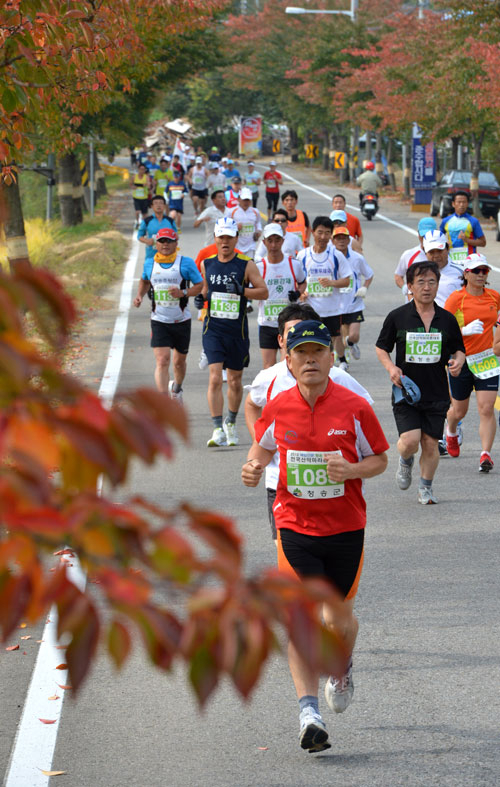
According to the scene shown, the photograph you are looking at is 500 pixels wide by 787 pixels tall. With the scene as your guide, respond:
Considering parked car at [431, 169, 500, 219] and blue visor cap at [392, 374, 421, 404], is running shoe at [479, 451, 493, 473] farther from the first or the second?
parked car at [431, 169, 500, 219]

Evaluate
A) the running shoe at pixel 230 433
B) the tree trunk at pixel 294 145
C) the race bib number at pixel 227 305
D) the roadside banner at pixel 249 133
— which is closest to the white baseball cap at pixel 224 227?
the race bib number at pixel 227 305

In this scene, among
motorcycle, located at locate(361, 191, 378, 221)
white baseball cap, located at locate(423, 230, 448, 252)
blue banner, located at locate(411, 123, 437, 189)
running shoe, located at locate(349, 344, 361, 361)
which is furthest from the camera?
blue banner, located at locate(411, 123, 437, 189)

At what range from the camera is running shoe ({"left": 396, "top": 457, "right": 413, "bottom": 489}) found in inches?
372

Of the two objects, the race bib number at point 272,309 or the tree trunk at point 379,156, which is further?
the tree trunk at point 379,156

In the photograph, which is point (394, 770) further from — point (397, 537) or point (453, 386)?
point (453, 386)

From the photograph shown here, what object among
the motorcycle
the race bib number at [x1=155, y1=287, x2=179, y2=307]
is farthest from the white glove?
the motorcycle

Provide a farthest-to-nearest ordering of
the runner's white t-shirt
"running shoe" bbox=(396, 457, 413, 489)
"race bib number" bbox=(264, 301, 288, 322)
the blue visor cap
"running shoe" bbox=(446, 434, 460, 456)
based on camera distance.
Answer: "race bib number" bbox=(264, 301, 288, 322), "running shoe" bbox=(446, 434, 460, 456), "running shoe" bbox=(396, 457, 413, 489), the blue visor cap, the runner's white t-shirt

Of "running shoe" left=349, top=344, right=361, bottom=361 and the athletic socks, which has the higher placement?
the athletic socks

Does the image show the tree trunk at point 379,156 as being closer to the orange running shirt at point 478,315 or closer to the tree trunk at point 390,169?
the tree trunk at point 390,169

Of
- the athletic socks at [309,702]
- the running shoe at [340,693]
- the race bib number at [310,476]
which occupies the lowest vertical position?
the running shoe at [340,693]

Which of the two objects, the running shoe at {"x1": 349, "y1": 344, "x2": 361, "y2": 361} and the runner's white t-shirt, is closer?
the runner's white t-shirt

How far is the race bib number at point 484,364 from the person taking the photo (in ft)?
33.3

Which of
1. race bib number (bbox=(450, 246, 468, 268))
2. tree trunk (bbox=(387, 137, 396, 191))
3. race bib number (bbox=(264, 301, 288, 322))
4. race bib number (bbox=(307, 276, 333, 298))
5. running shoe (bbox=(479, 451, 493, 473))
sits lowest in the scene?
tree trunk (bbox=(387, 137, 396, 191))

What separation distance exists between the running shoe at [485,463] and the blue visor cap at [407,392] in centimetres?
143
